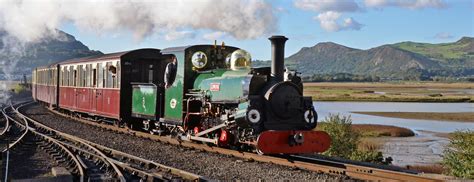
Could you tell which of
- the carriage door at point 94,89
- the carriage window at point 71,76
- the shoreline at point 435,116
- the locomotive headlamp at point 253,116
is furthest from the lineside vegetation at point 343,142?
the shoreline at point 435,116

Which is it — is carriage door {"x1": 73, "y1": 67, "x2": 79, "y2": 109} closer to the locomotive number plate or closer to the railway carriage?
the railway carriage

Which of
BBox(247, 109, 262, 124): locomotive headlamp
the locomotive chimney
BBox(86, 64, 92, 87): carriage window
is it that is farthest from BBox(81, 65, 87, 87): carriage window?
BBox(247, 109, 262, 124): locomotive headlamp

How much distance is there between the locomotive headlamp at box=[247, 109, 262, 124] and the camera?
12.8m

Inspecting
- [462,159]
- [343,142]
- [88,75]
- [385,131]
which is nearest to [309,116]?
[462,159]

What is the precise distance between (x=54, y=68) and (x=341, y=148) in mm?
18732

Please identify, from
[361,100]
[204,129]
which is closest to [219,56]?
[204,129]

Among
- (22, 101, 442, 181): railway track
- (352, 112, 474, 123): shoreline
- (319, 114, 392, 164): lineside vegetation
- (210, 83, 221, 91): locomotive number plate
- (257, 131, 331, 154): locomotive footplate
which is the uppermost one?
(210, 83, 221, 91): locomotive number plate

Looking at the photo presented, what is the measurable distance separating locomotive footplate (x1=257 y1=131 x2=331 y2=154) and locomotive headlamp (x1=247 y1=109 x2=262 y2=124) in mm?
602

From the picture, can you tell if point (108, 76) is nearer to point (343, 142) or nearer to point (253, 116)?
point (343, 142)

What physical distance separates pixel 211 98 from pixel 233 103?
110 centimetres

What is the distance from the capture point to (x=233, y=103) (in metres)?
13.8

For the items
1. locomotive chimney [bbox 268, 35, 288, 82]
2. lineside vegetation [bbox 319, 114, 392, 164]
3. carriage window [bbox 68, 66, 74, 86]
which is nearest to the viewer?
locomotive chimney [bbox 268, 35, 288, 82]

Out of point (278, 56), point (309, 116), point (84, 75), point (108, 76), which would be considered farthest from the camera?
point (84, 75)

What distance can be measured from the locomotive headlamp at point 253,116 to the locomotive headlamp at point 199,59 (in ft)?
12.1
